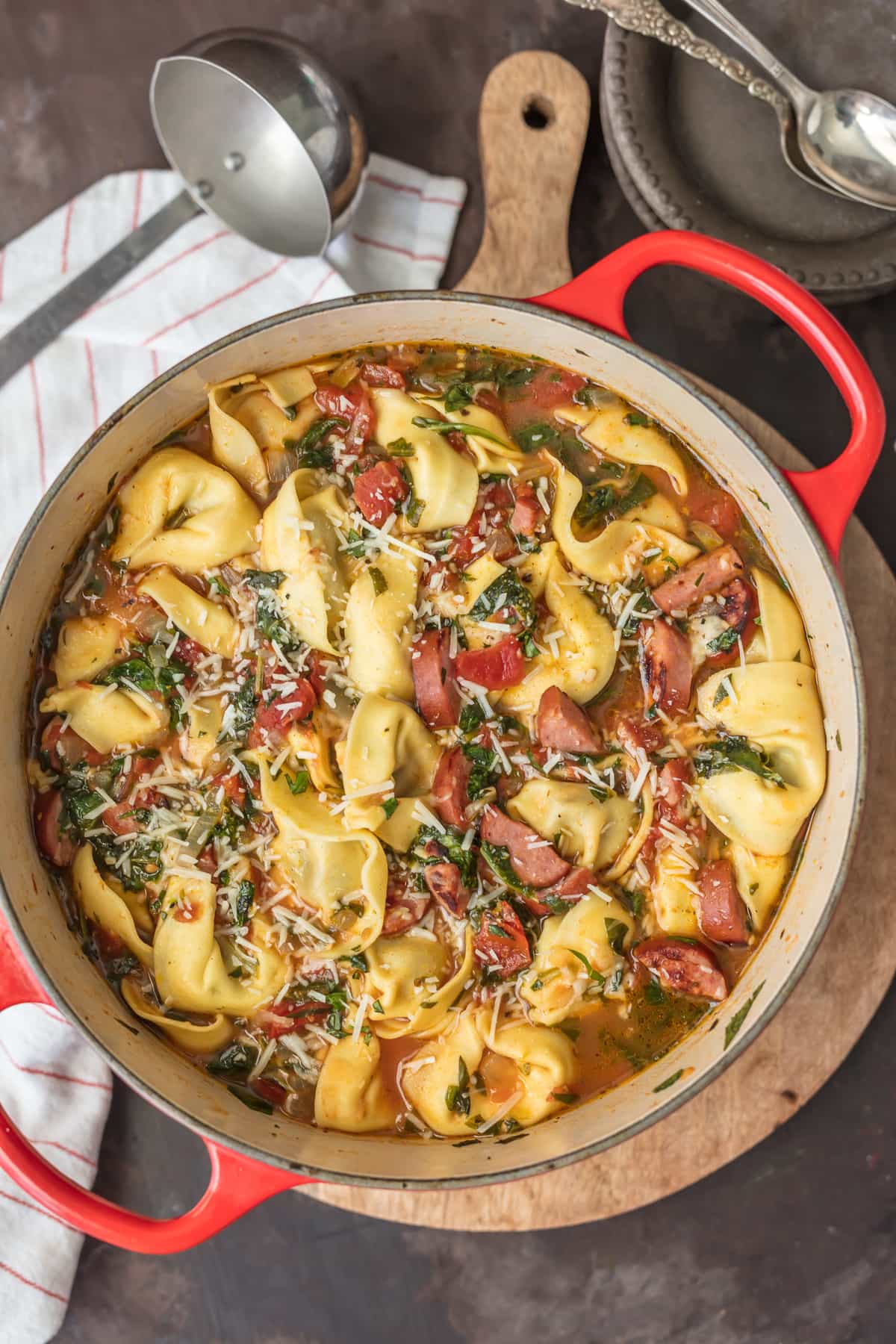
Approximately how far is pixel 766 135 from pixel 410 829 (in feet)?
10.4

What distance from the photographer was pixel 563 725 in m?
3.90

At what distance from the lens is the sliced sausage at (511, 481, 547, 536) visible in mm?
4074

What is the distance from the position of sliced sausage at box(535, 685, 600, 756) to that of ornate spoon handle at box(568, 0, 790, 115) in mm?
2510

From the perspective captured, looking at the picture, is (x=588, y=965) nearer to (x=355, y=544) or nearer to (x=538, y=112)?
(x=355, y=544)

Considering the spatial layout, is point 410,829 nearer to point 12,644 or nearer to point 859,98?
point 12,644

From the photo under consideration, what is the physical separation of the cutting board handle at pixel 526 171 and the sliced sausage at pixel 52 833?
8.39 ft

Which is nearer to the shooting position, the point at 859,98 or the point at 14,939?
the point at 14,939

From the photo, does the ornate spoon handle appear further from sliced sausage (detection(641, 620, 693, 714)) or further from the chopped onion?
sliced sausage (detection(641, 620, 693, 714))

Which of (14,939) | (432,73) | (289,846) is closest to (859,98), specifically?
(432,73)

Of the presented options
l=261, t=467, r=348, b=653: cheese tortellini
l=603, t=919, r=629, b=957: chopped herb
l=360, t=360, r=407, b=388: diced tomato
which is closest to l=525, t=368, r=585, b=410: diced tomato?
l=360, t=360, r=407, b=388: diced tomato

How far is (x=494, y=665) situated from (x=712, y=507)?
3.53 feet

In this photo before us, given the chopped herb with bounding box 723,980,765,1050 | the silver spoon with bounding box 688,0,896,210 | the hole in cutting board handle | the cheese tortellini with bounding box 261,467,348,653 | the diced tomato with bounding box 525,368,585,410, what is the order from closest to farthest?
the chopped herb with bounding box 723,980,765,1050
the cheese tortellini with bounding box 261,467,348,653
the diced tomato with bounding box 525,368,585,410
the silver spoon with bounding box 688,0,896,210
the hole in cutting board handle

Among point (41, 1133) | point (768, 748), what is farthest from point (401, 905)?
point (41, 1133)

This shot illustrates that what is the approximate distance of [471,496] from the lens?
412 cm
